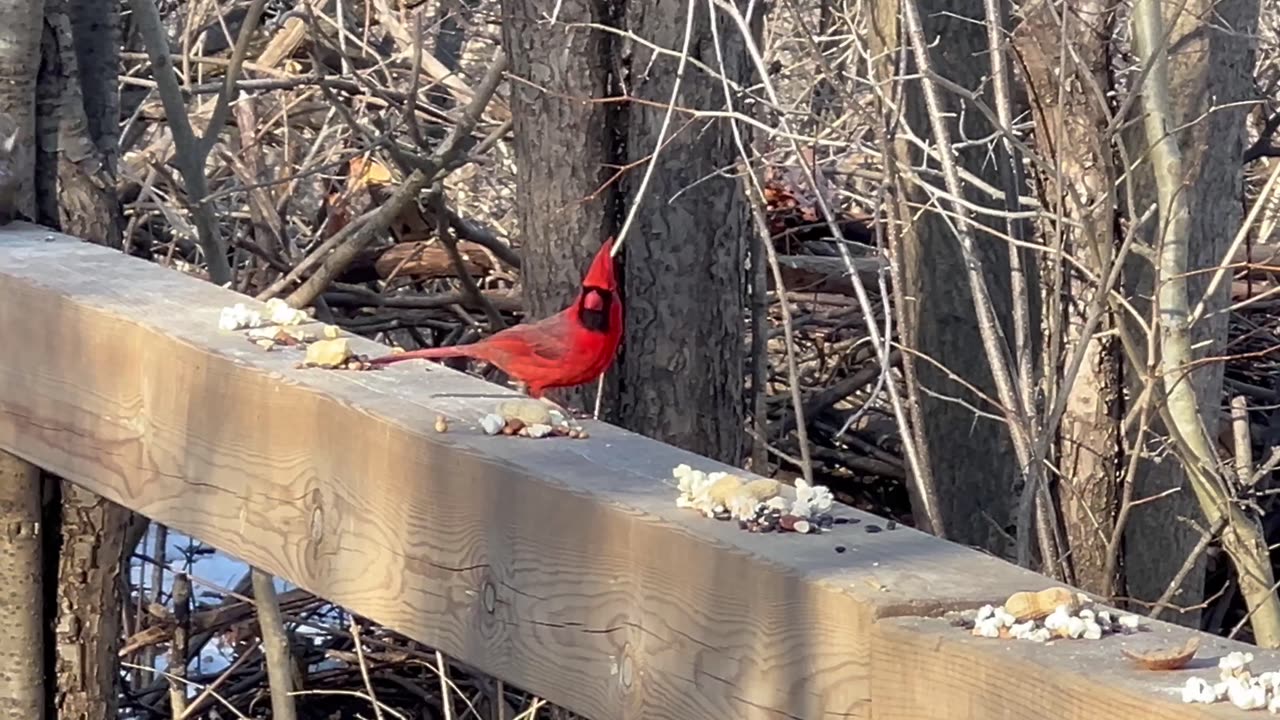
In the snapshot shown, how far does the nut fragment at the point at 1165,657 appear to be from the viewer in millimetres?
1202

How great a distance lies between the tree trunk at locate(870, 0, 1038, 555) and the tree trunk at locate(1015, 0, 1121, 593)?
719 mm

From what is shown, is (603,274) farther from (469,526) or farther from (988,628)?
(988,628)

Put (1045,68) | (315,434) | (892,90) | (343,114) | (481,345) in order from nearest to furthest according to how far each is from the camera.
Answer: (315,434)
(481,345)
(1045,68)
(892,90)
(343,114)

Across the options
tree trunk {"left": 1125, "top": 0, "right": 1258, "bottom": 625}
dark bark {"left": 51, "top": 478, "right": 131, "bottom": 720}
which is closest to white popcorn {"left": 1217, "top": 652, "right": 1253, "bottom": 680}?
dark bark {"left": 51, "top": 478, "right": 131, "bottom": 720}

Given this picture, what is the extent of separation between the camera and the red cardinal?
271 centimetres

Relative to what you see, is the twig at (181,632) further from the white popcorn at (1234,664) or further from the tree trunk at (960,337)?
the white popcorn at (1234,664)

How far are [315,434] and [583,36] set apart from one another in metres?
1.39

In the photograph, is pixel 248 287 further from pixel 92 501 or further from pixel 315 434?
pixel 315 434

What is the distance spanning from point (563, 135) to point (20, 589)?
48.8 inches

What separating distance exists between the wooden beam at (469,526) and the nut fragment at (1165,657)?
4 centimetres

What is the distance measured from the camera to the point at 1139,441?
2.54m

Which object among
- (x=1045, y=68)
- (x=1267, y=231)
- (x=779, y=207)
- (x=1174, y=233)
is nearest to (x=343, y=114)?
(x=779, y=207)

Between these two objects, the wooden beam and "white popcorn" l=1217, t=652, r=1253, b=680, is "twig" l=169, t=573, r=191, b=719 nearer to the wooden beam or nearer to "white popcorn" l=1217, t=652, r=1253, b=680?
the wooden beam

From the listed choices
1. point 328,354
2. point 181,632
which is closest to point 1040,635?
point 328,354
